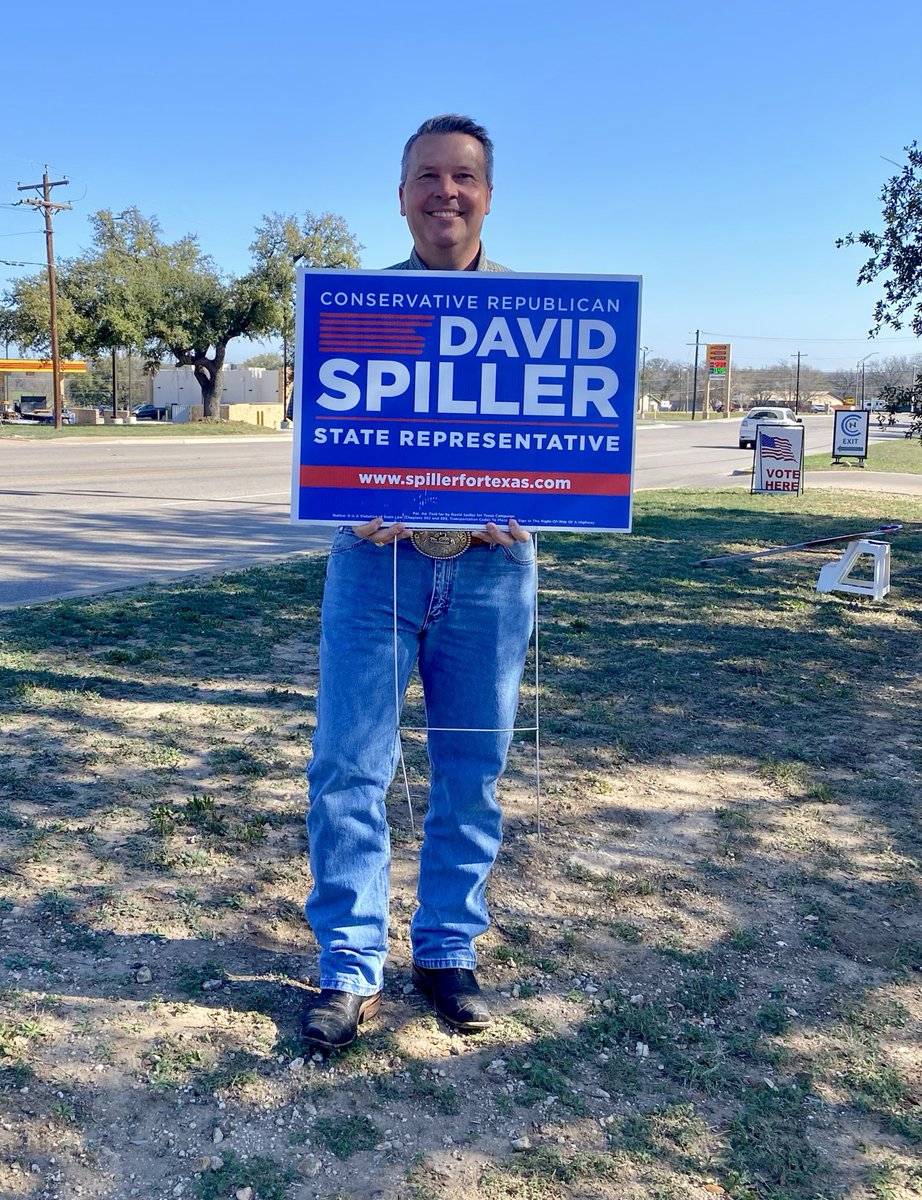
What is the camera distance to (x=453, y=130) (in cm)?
256

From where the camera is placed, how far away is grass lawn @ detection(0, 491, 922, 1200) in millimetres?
2223

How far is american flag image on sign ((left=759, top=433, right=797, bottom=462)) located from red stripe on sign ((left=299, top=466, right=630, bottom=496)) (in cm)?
1548

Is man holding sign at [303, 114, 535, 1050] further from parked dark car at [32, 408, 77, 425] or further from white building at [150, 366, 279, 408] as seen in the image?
white building at [150, 366, 279, 408]

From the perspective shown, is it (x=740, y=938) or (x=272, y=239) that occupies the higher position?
(x=272, y=239)

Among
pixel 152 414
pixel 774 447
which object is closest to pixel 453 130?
pixel 774 447

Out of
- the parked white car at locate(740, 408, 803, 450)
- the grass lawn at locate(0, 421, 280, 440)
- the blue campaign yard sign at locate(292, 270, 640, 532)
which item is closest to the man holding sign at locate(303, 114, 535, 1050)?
the blue campaign yard sign at locate(292, 270, 640, 532)

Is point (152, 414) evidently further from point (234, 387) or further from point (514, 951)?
point (514, 951)

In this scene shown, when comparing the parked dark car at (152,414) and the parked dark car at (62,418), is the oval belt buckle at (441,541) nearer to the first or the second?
the parked dark car at (62,418)

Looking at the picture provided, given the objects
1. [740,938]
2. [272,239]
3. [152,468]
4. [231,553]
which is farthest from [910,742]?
[272,239]

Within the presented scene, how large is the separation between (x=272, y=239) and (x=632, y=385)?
52119 mm

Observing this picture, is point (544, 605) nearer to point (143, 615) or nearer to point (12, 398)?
point (143, 615)

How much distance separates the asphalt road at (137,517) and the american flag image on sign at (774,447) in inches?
108

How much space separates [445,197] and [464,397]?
481mm

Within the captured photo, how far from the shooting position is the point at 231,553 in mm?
10055
